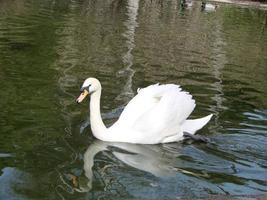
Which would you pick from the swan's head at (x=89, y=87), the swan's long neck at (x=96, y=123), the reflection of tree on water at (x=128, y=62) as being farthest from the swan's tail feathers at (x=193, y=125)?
the reflection of tree on water at (x=128, y=62)

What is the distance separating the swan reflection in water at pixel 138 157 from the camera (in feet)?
25.8

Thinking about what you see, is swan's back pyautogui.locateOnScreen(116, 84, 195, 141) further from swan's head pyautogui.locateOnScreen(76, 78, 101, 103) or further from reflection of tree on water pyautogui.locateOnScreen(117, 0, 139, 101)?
reflection of tree on water pyautogui.locateOnScreen(117, 0, 139, 101)

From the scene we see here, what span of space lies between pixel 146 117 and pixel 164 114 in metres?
0.27

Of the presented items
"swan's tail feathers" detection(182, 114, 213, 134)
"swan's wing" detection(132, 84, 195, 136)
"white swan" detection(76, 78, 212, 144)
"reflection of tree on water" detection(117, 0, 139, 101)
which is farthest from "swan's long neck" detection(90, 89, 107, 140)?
"reflection of tree on water" detection(117, 0, 139, 101)

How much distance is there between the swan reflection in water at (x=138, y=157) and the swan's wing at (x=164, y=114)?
264mm

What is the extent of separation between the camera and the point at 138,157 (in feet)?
28.0

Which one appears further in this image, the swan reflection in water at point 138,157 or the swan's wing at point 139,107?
the swan's wing at point 139,107

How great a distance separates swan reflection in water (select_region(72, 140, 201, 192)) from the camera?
7.86 m

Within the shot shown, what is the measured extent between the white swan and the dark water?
180mm

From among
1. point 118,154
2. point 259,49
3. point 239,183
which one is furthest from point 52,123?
point 259,49

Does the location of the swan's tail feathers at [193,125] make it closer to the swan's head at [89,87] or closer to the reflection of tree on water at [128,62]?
the swan's head at [89,87]

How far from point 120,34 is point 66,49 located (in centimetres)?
536

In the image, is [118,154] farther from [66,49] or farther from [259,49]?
[259,49]

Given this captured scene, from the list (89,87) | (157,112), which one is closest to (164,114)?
(157,112)
